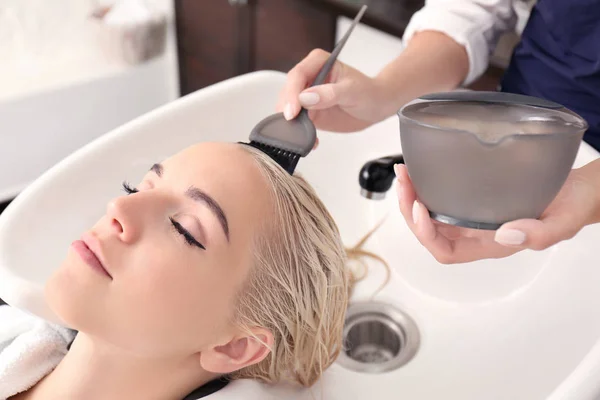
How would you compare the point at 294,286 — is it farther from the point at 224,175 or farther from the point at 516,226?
the point at 516,226

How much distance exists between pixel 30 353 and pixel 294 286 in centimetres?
40

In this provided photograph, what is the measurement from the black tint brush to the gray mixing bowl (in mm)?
241

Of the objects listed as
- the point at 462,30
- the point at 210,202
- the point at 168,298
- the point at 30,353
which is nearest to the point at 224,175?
the point at 210,202

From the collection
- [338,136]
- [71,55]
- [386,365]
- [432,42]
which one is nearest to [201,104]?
[338,136]

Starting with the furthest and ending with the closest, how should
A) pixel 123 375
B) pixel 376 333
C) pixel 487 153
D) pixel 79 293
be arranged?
pixel 376 333
pixel 123 375
pixel 79 293
pixel 487 153

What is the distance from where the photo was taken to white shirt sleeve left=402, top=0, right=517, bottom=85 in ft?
3.28

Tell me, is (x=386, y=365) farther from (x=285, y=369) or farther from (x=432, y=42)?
(x=432, y=42)

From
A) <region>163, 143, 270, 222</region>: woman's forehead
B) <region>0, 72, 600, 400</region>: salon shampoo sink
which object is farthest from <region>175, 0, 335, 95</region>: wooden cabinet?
<region>163, 143, 270, 222</region>: woman's forehead

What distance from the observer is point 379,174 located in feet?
2.94

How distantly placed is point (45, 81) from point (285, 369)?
1.73m

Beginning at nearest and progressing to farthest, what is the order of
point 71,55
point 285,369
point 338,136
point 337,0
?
point 285,369 < point 338,136 < point 337,0 < point 71,55

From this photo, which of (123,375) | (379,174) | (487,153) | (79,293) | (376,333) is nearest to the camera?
(487,153)

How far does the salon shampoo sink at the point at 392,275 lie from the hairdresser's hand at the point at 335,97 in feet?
0.40

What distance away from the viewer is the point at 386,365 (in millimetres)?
914
